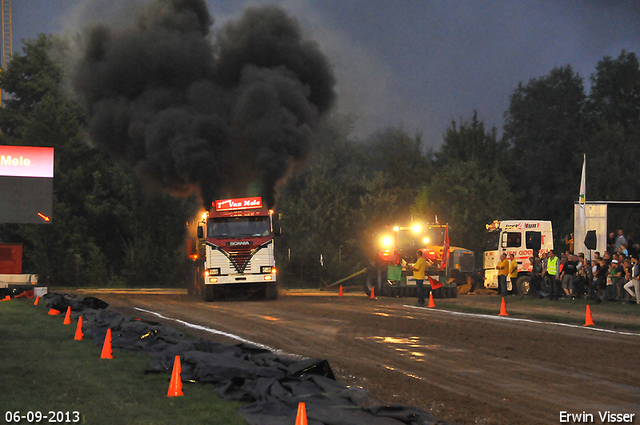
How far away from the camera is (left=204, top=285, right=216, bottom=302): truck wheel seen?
2378cm

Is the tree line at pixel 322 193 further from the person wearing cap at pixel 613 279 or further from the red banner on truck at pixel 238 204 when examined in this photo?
the person wearing cap at pixel 613 279

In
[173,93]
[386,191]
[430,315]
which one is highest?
[173,93]

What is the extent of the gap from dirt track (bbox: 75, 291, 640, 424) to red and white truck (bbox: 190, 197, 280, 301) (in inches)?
159

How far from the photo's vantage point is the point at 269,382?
289 inches

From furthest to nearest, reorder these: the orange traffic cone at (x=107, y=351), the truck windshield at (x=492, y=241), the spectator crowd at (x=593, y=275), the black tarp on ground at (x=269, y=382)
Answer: the truck windshield at (x=492, y=241) < the spectator crowd at (x=593, y=275) < the orange traffic cone at (x=107, y=351) < the black tarp on ground at (x=269, y=382)

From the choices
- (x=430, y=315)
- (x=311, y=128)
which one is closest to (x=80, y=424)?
(x=430, y=315)

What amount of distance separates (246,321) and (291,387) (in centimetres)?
974

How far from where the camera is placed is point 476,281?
30844mm

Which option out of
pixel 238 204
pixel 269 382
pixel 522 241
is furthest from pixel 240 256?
pixel 269 382

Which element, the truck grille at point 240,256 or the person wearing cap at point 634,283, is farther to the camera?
the truck grille at point 240,256

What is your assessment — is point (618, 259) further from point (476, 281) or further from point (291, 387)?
point (291, 387)

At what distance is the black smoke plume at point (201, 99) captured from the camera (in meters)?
30.7

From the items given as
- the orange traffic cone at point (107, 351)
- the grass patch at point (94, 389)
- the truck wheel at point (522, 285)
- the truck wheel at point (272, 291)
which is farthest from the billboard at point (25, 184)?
the truck wheel at point (522, 285)

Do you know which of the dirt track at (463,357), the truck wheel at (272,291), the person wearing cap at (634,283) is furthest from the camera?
the truck wheel at (272,291)
